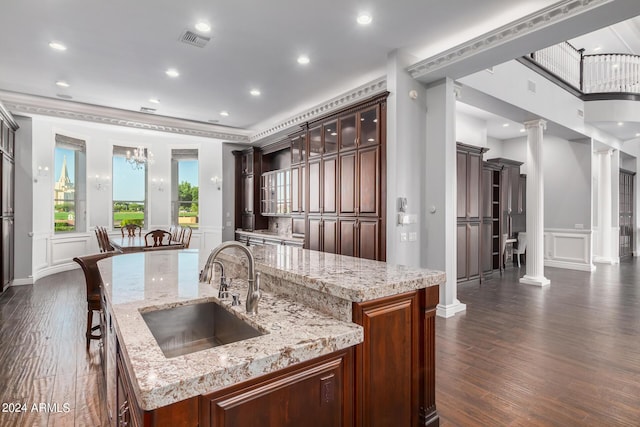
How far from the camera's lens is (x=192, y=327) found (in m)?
1.72

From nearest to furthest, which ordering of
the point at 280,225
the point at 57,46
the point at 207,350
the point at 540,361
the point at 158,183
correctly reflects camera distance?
the point at 207,350, the point at 540,361, the point at 57,46, the point at 280,225, the point at 158,183

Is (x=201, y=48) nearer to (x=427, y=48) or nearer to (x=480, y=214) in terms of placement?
(x=427, y=48)

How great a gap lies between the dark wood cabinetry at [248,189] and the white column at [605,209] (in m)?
8.82

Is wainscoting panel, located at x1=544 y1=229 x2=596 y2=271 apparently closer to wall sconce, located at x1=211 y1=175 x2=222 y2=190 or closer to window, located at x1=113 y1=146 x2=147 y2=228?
wall sconce, located at x1=211 y1=175 x2=222 y2=190

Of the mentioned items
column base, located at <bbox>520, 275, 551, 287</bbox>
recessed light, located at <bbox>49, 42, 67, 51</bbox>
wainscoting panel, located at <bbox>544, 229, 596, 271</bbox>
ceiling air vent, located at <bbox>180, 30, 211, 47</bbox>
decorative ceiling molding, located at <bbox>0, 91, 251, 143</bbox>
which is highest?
recessed light, located at <bbox>49, 42, 67, 51</bbox>

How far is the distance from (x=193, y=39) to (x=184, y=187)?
19.8 ft

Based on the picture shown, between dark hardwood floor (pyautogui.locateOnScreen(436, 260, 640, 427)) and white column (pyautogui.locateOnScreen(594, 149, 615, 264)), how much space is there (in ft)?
14.1

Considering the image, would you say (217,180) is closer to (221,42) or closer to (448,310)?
(221,42)

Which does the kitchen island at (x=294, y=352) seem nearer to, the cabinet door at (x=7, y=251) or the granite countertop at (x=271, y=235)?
the granite countertop at (x=271, y=235)

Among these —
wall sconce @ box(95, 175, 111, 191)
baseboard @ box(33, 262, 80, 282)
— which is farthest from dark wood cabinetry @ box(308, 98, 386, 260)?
wall sconce @ box(95, 175, 111, 191)

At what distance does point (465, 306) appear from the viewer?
4555 mm

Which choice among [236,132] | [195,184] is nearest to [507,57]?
[236,132]


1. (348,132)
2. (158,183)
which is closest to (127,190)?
(158,183)

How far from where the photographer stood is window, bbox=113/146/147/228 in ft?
28.0
